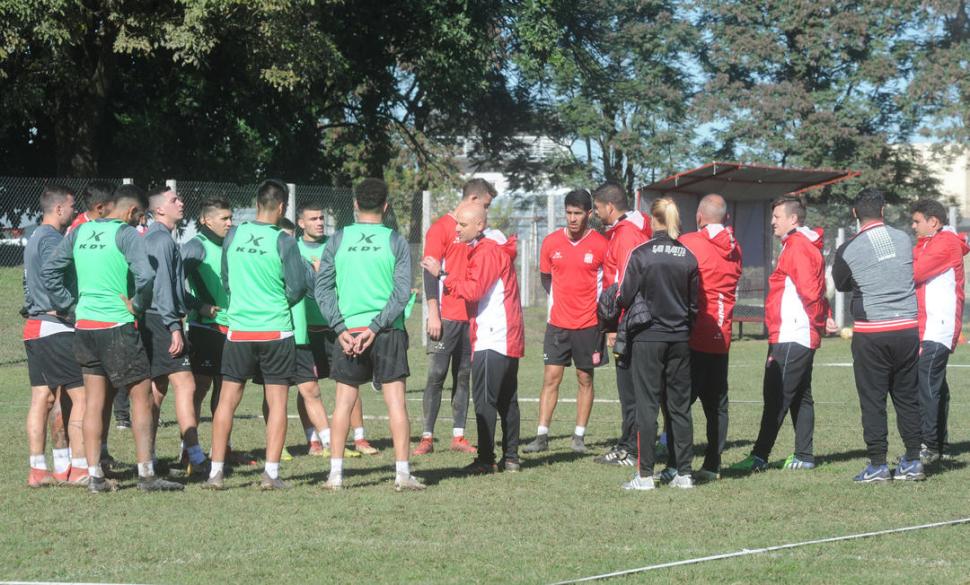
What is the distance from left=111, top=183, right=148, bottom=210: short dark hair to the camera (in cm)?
839

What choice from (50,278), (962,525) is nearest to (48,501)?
(50,278)

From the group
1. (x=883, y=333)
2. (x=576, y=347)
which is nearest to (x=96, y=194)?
(x=576, y=347)

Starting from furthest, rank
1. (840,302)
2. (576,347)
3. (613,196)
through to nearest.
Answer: (840,302)
(576,347)
(613,196)

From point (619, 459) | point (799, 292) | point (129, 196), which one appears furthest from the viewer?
point (619, 459)

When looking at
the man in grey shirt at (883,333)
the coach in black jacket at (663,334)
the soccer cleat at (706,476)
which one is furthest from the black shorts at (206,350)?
the man in grey shirt at (883,333)

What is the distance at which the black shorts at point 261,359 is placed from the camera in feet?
27.3

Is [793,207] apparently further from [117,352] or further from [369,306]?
[117,352]

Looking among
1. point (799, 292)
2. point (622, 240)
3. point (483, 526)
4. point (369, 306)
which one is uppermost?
point (622, 240)

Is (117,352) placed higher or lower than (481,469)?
higher

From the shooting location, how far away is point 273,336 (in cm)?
831

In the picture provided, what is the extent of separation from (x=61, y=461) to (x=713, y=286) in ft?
16.1

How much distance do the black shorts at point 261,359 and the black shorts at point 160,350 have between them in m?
0.53

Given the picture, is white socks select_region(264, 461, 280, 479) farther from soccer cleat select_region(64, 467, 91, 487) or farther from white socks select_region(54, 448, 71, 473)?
white socks select_region(54, 448, 71, 473)

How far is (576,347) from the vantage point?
1039 centimetres
